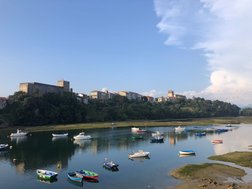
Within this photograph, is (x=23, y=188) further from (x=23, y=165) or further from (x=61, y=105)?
(x=61, y=105)

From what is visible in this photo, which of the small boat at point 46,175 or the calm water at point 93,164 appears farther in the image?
the small boat at point 46,175

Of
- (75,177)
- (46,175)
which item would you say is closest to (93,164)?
(75,177)

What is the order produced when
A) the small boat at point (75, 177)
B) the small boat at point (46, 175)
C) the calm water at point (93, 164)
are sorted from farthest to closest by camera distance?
1. the small boat at point (46, 175)
2. the small boat at point (75, 177)
3. the calm water at point (93, 164)

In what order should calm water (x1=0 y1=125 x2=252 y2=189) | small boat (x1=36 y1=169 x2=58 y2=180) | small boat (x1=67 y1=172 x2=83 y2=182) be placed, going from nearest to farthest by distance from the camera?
calm water (x1=0 y1=125 x2=252 y2=189) → small boat (x1=67 y1=172 x2=83 y2=182) → small boat (x1=36 y1=169 x2=58 y2=180)

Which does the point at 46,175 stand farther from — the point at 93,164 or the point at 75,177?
the point at 93,164

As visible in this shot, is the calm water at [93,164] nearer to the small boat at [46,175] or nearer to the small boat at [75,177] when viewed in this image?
the small boat at [75,177]

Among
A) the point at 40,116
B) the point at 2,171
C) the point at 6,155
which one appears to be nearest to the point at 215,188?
the point at 2,171

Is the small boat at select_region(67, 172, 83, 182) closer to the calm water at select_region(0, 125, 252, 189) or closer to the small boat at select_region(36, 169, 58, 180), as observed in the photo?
the calm water at select_region(0, 125, 252, 189)

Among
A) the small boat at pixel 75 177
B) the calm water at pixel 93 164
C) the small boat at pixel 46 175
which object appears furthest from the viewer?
the small boat at pixel 46 175

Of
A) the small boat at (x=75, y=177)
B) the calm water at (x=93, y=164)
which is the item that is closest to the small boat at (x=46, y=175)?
the calm water at (x=93, y=164)

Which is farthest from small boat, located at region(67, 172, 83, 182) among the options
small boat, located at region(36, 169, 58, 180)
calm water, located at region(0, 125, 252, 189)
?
small boat, located at region(36, 169, 58, 180)

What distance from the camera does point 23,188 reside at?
44.0 meters

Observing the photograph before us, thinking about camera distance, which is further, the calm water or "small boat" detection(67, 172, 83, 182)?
"small boat" detection(67, 172, 83, 182)

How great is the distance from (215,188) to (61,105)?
135550mm
